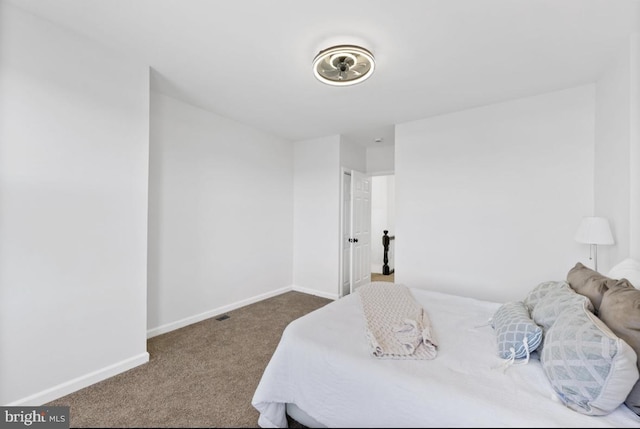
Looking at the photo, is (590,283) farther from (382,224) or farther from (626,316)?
(382,224)

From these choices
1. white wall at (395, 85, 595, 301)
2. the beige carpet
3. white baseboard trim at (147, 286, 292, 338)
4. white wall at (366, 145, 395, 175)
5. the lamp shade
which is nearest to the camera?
the beige carpet

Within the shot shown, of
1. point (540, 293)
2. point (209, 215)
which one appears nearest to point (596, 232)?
point (540, 293)

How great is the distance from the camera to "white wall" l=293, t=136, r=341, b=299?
4152 mm

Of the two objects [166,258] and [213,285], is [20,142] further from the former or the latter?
[213,285]

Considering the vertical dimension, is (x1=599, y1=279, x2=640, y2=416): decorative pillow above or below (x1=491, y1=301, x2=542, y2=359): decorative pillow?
above

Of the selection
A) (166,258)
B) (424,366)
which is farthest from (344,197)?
(424,366)

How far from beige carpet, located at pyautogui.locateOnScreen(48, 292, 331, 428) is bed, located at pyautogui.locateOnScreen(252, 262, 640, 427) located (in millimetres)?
259

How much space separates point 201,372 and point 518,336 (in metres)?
2.18

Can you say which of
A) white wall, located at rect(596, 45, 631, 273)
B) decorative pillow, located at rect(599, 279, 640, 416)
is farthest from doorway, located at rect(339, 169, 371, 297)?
decorative pillow, located at rect(599, 279, 640, 416)

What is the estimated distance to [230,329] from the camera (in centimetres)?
297

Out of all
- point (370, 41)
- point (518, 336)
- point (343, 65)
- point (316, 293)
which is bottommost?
point (316, 293)

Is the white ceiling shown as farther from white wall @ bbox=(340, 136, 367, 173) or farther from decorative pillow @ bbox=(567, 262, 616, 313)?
decorative pillow @ bbox=(567, 262, 616, 313)

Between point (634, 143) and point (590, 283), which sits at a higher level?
point (634, 143)

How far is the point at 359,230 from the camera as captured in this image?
461cm
